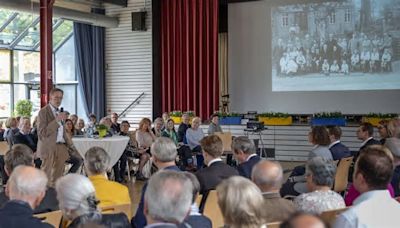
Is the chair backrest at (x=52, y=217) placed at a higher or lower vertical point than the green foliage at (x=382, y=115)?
lower

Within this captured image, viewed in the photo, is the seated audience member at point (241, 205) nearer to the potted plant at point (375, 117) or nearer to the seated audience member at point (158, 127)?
the seated audience member at point (158, 127)

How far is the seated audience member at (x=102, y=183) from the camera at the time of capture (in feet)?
12.1

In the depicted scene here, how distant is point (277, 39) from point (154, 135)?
5429 mm

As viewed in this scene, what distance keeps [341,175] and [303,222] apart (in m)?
4.39

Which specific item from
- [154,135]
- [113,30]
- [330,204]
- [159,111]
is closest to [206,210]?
[330,204]

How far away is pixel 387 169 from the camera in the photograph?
3.01 metres

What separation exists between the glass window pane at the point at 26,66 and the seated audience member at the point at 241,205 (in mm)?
14166

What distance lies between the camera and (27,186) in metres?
2.84

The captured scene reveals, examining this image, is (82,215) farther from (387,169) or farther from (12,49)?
(12,49)

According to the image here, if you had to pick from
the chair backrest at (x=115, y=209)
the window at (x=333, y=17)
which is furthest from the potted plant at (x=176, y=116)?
the chair backrest at (x=115, y=209)

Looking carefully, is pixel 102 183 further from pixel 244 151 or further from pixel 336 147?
pixel 336 147

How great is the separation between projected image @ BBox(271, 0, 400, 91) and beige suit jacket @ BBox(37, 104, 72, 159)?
7.98 meters

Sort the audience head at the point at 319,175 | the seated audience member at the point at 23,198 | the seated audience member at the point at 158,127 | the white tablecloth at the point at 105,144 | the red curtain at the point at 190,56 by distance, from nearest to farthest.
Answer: the seated audience member at the point at 23,198, the audience head at the point at 319,175, the white tablecloth at the point at 105,144, the seated audience member at the point at 158,127, the red curtain at the point at 190,56

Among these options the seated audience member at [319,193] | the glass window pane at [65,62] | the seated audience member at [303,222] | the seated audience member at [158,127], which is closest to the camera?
Result: the seated audience member at [303,222]
